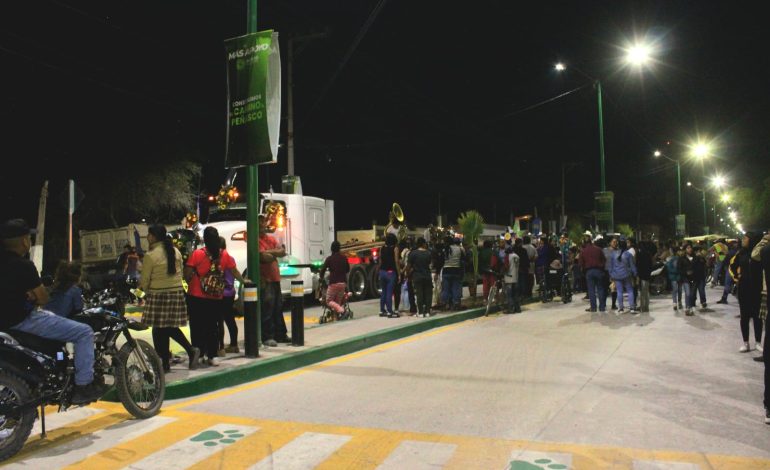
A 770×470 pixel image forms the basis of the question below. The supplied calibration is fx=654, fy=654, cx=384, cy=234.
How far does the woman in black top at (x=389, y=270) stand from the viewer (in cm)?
1394

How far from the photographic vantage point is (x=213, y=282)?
27.6 feet

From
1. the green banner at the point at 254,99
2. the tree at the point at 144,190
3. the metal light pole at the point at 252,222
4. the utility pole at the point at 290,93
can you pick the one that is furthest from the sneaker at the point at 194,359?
the tree at the point at 144,190

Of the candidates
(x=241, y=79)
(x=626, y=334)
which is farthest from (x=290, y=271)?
(x=626, y=334)

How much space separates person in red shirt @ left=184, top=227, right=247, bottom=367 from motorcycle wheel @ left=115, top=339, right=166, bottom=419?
1.81 metres

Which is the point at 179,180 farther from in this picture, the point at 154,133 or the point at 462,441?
the point at 462,441

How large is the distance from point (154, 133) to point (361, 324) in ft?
58.1

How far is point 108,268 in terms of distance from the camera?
23.4m

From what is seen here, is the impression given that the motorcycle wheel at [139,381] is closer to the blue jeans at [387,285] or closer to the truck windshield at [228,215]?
the blue jeans at [387,285]

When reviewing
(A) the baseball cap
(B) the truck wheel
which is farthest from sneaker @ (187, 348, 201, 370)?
(B) the truck wheel

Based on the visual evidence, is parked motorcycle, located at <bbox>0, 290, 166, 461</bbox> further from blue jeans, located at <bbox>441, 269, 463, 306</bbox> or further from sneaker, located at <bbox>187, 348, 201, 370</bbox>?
blue jeans, located at <bbox>441, 269, 463, 306</bbox>

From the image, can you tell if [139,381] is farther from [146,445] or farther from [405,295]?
[405,295]

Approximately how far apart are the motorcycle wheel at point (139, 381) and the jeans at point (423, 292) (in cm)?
803

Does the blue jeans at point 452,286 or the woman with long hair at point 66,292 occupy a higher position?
the woman with long hair at point 66,292

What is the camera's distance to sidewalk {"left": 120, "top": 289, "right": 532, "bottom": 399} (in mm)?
7551
